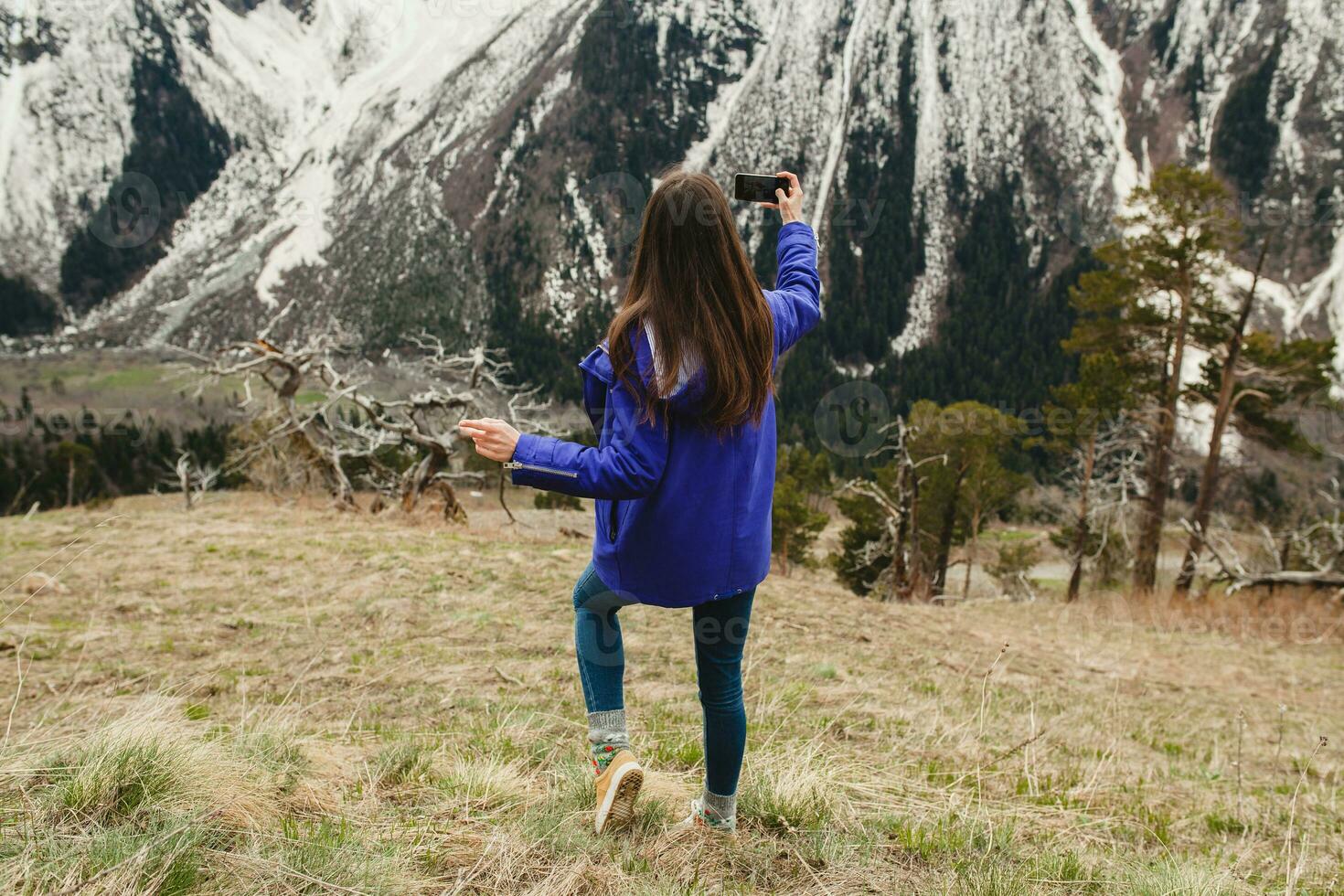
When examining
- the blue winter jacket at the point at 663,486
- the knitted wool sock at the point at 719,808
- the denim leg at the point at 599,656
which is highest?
the blue winter jacket at the point at 663,486

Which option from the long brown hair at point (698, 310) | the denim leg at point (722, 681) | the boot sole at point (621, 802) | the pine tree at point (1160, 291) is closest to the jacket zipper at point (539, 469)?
the long brown hair at point (698, 310)

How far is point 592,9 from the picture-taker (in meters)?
155

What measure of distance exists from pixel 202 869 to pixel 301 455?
52.6ft

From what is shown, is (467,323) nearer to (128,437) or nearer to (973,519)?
(128,437)

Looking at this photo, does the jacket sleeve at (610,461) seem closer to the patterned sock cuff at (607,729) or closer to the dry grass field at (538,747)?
Result: the patterned sock cuff at (607,729)

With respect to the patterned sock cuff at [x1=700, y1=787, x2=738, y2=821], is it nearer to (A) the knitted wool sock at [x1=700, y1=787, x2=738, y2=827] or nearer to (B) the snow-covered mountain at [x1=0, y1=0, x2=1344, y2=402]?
(A) the knitted wool sock at [x1=700, y1=787, x2=738, y2=827]

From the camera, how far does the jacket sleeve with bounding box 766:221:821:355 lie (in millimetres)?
2461

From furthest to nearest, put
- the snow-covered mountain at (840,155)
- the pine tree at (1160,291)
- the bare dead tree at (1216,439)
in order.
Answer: the snow-covered mountain at (840,155)
the pine tree at (1160,291)
the bare dead tree at (1216,439)

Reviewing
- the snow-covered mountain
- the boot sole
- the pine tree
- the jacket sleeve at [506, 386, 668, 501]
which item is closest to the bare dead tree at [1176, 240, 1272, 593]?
the pine tree

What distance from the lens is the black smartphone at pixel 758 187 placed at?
106 inches

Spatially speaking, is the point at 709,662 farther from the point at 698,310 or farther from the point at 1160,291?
the point at 1160,291

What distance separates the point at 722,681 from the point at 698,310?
115 centimetres

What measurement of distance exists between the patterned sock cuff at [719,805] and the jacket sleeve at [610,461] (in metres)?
1.12

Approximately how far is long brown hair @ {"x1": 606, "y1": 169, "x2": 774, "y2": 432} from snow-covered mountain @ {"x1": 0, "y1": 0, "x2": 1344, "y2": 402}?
312 feet
